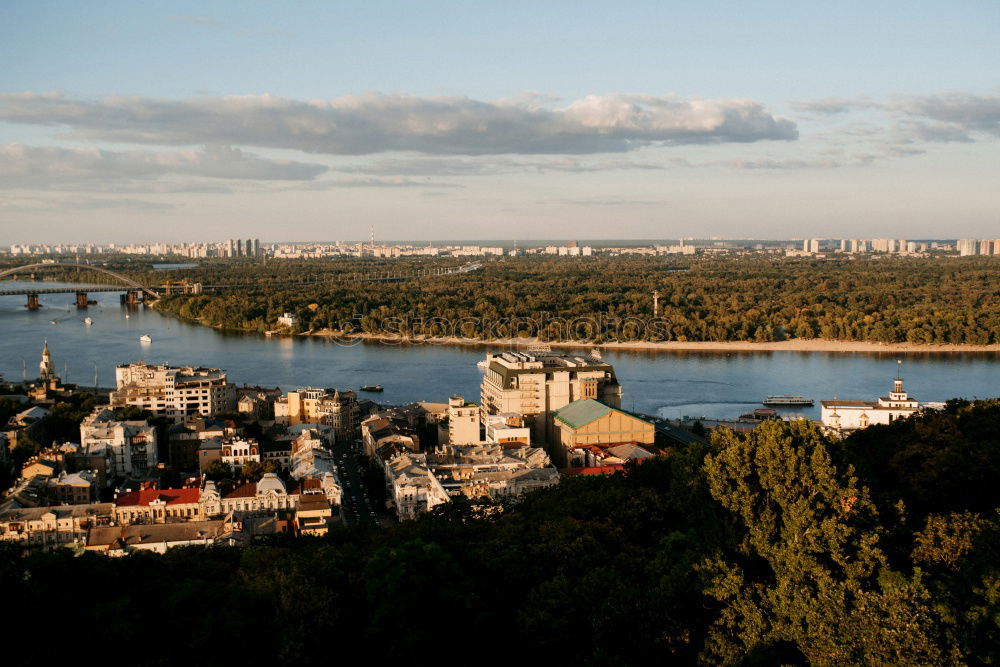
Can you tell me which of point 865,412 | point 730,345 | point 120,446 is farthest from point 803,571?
point 730,345

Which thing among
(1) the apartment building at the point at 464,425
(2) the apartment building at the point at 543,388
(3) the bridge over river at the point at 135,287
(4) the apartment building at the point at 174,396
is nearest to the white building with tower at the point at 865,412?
(2) the apartment building at the point at 543,388

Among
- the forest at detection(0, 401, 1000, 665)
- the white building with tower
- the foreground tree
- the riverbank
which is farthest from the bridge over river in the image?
the foreground tree

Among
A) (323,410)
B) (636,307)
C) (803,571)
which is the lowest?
(323,410)

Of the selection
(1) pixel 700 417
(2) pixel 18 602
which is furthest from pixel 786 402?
(2) pixel 18 602

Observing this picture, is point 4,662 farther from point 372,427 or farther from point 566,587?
point 372,427

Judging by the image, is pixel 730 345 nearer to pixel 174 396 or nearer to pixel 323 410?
pixel 323 410
